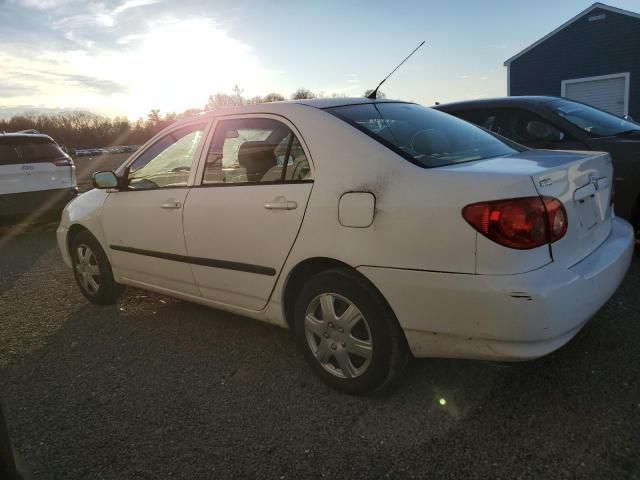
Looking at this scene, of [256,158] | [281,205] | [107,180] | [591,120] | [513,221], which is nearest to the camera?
[513,221]

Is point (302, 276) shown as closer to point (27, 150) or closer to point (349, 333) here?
point (349, 333)

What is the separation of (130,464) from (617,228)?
2862mm

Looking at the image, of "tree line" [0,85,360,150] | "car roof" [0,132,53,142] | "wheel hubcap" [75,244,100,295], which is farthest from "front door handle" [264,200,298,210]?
"tree line" [0,85,360,150]

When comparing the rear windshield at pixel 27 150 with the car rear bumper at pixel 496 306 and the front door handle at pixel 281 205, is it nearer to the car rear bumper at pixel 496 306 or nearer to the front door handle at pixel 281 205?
the front door handle at pixel 281 205

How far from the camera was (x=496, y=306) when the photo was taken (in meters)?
2.17

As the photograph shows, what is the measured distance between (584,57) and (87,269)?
21.0m

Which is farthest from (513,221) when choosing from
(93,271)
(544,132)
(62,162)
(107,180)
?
(62,162)

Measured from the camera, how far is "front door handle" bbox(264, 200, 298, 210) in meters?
2.80

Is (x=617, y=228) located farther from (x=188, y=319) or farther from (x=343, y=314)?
(x=188, y=319)

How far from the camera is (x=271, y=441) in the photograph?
2.50 metres

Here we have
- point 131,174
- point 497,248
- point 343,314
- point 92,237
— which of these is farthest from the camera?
point 92,237

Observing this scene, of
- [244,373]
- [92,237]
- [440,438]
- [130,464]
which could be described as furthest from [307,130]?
[92,237]

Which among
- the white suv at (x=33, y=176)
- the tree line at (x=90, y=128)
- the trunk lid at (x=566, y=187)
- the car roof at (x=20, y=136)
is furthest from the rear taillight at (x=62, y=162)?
the tree line at (x=90, y=128)

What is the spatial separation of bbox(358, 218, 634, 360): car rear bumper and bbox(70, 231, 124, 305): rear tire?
2819 mm
